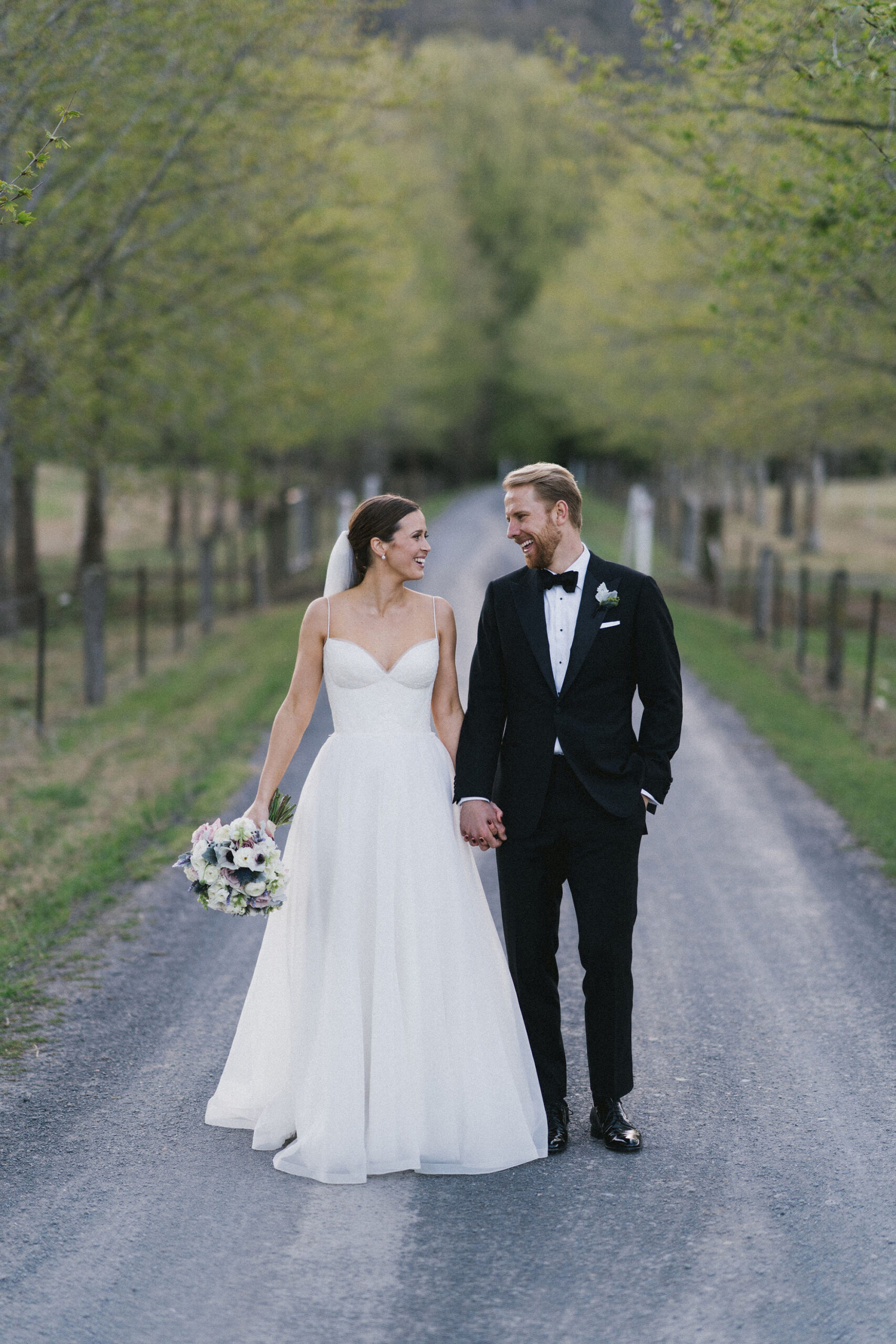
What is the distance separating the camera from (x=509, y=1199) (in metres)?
4.14

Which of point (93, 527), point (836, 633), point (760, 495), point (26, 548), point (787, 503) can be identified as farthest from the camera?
point (760, 495)

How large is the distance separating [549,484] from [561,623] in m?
0.49

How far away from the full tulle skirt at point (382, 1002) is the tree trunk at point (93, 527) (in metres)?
20.1

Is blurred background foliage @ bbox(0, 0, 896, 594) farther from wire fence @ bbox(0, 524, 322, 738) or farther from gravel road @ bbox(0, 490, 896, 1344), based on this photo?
gravel road @ bbox(0, 490, 896, 1344)

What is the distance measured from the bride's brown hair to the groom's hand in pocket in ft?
3.16

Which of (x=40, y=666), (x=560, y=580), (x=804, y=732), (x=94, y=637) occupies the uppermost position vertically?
(x=560, y=580)

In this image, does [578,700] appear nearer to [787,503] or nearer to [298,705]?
[298,705]

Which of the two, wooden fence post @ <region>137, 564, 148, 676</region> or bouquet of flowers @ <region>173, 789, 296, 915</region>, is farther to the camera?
wooden fence post @ <region>137, 564, 148, 676</region>

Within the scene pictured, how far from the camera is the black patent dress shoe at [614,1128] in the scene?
4.47m

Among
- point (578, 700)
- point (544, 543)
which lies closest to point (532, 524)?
point (544, 543)

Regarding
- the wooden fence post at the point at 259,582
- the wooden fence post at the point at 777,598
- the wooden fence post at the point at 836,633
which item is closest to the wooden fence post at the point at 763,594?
the wooden fence post at the point at 777,598

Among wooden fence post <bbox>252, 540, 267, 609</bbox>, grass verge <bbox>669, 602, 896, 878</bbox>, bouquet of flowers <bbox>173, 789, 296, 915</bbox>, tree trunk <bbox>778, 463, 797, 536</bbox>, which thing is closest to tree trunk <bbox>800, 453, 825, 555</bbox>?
tree trunk <bbox>778, 463, 797, 536</bbox>

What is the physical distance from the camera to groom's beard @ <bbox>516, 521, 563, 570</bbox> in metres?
4.47

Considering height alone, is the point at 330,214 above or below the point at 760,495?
above
